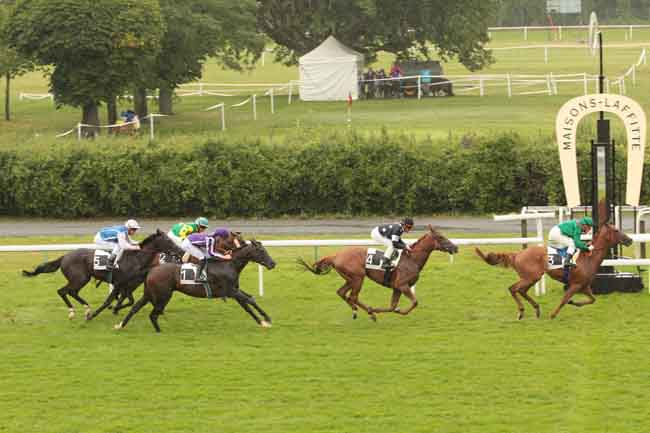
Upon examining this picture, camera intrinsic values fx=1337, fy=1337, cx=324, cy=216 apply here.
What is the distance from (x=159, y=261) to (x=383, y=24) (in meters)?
30.5

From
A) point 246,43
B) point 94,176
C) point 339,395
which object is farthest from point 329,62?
point 339,395

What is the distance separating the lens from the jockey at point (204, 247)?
1497cm

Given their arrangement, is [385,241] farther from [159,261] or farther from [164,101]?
[164,101]

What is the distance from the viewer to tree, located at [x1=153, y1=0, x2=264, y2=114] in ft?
122

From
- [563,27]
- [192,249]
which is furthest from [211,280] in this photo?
[563,27]

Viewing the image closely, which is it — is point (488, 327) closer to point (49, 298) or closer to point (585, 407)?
point (585, 407)

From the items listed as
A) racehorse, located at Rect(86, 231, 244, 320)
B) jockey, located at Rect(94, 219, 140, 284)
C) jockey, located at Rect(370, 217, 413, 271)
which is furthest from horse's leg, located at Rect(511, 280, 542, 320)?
jockey, located at Rect(94, 219, 140, 284)

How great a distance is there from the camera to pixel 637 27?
67.4 meters

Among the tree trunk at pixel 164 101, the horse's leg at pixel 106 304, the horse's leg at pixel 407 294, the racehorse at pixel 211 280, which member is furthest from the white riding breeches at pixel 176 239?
the tree trunk at pixel 164 101

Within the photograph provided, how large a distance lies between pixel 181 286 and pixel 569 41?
5370 cm

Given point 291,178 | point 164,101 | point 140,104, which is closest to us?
point 291,178

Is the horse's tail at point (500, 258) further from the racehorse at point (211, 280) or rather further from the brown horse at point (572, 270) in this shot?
the racehorse at point (211, 280)

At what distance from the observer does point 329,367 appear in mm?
13195

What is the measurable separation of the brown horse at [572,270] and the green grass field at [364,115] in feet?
34.5
